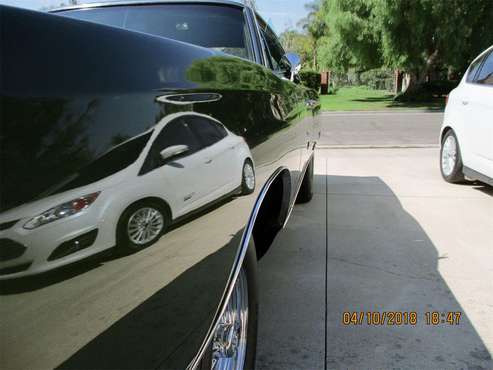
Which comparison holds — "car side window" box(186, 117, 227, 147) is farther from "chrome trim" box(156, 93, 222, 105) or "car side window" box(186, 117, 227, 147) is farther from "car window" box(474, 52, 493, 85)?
"car window" box(474, 52, 493, 85)

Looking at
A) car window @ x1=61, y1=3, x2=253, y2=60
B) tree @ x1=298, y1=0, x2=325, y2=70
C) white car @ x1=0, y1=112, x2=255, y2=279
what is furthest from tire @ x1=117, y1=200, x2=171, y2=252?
tree @ x1=298, y1=0, x2=325, y2=70

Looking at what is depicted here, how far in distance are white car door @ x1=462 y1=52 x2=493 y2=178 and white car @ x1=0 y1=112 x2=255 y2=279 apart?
3.99 meters

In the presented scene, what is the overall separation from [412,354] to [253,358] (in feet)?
2.78

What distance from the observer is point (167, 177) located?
3.53 ft

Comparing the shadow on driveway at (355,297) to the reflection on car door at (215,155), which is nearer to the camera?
the reflection on car door at (215,155)

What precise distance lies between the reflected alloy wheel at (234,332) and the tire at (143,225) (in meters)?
0.84

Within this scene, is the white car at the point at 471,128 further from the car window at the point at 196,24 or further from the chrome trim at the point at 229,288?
the chrome trim at the point at 229,288

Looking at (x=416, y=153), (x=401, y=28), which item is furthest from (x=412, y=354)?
(x=401, y=28)

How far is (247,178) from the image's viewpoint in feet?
5.36

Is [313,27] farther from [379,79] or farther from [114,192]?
[114,192]

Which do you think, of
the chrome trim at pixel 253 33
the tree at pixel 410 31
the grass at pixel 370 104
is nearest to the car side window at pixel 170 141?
the chrome trim at pixel 253 33

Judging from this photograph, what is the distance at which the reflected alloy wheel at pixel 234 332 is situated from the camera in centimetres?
186
